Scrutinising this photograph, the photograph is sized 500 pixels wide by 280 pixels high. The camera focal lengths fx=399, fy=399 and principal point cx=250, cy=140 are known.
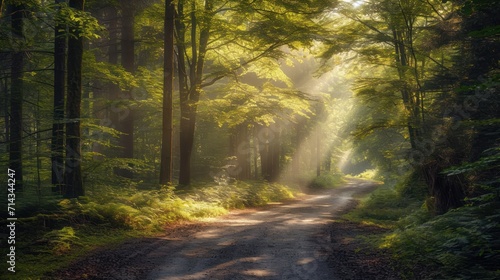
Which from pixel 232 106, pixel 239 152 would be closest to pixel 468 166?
pixel 232 106

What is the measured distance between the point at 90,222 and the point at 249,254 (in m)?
4.61

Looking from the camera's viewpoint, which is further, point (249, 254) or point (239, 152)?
point (239, 152)

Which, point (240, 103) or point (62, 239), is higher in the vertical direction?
point (240, 103)

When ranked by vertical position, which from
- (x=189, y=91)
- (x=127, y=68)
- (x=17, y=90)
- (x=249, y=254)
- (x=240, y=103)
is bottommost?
(x=249, y=254)

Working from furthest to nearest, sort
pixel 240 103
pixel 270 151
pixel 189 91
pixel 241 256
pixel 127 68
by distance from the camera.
→ pixel 270 151
pixel 240 103
pixel 127 68
pixel 189 91
pixel 241 256

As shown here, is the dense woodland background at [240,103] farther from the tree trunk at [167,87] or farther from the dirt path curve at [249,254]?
the dirt path curve at [249,254]

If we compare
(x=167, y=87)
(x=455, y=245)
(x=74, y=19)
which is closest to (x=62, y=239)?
(x=74, y=19)

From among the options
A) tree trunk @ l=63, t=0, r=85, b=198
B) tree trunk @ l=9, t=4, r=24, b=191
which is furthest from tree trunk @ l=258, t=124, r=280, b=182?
tree trunk @ l=63, t=0, r=85, b=198

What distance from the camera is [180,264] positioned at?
827cm

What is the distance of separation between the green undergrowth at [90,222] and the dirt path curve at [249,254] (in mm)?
1603

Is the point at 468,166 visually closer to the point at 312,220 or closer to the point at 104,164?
the point at 312,220

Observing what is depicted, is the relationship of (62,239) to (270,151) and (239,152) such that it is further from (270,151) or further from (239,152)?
(270,151)

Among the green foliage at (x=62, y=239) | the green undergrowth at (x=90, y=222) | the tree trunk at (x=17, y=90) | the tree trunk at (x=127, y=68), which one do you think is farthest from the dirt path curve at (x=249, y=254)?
the tree trunk at (x=127, y=68)

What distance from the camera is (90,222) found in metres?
10.8
